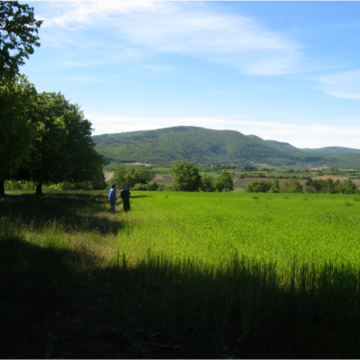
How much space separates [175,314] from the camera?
4664 millimetres

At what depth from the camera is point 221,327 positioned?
440cm

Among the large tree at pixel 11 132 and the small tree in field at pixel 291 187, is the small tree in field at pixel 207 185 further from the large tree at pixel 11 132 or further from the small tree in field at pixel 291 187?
the large tree at pixel 11 132

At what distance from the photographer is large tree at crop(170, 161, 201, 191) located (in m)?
92.6

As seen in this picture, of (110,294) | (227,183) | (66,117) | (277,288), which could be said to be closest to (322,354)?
(277,288)

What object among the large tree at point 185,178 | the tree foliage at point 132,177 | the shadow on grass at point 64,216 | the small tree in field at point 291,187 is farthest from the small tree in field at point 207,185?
the shadow on grass at point 64,216

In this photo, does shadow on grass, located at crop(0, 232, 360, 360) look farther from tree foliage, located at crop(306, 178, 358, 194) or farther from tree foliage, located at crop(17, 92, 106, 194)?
tree foliage, located at crop(306, 178, 358, 194)

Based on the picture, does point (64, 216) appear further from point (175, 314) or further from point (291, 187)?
point (291, 187)

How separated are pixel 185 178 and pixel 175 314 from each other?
87.7 m

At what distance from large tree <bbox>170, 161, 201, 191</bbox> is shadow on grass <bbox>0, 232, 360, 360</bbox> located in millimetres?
85891

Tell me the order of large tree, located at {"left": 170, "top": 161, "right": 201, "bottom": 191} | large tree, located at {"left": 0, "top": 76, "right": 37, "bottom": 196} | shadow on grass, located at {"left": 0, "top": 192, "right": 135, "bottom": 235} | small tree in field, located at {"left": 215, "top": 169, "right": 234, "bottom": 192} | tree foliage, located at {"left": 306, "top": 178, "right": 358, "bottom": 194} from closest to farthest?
shadow on grass, located at {"left": 0, "top": 192, "right": 135, "bottom": 235} → large tree, located at {"left": 0, "top": 76, "right": 37, "bottom": 196} → large tree, located at {"left": 170, "top": 161, "right": 201, "bottom": 191} → tree foliage, located at {"left": 306, "top": 178, "right": 358, "bottom": 194} → small tree in field, located at {"left": 215, "top": 169, "right": 234, "bottom": 192}

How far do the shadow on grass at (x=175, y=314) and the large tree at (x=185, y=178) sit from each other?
282ft

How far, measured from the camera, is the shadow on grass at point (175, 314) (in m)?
3.82

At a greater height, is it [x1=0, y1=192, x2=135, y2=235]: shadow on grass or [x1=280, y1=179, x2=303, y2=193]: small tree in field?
[x1=0, y1=192, x2=135, y2=235]: shadow on grass

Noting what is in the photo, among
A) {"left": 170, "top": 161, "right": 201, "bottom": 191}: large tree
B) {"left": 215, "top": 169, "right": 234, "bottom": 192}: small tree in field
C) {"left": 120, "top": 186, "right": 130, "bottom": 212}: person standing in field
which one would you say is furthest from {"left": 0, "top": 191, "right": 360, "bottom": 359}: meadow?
{"left": 215, "top": 169, "right": 234, "bottom": 192}: small tree in field
